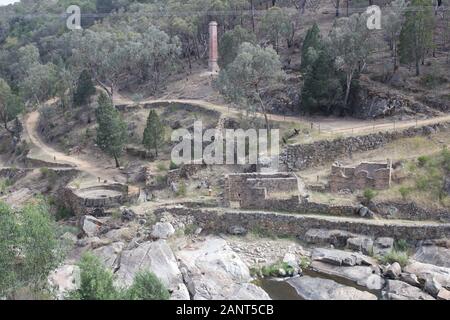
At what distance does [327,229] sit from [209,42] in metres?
45.4

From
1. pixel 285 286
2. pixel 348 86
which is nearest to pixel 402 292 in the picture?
pixel 285 286

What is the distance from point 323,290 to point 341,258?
11.1 feet

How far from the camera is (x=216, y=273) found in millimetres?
27547

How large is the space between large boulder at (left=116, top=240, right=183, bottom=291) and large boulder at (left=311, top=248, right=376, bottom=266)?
8523 mm

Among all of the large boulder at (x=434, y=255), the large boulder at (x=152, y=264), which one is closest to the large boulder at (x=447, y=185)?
the large boulder at (x=434, y=255)

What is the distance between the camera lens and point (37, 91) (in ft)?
224

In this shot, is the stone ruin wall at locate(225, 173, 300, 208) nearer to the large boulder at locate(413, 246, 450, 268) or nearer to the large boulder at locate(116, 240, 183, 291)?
the large boulder at locate(116, 240, 183, 291)

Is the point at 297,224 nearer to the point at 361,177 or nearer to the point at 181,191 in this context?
the point at 361,177

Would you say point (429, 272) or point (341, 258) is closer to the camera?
point (429, 272)

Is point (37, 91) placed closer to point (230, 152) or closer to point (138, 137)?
point (138, 137)

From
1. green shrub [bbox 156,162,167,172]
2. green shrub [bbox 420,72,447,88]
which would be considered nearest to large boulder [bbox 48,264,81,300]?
green shrub [bbox 156,162,167,172]

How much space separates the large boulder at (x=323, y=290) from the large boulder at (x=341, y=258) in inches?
78.8

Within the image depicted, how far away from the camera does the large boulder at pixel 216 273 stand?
25.5 m
